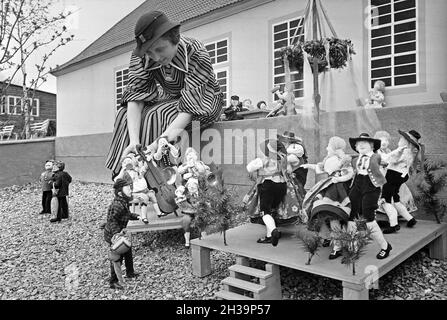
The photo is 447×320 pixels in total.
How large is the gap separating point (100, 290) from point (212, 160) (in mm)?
2950

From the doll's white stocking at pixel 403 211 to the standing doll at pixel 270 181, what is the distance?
1101 millimetres

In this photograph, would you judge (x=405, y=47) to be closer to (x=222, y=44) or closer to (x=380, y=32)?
(x=380, y=32)

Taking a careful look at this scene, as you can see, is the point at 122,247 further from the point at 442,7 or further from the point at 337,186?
the point at 442,7

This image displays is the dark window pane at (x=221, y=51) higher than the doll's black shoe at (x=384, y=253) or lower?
higher

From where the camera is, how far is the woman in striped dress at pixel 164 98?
452 centimetres

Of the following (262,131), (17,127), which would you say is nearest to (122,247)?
(262,131)

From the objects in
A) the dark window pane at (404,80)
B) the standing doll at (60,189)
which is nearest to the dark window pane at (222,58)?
the dark window pane at (404,80)

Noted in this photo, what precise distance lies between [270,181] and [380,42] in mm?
4945

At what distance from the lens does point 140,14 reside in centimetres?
1386

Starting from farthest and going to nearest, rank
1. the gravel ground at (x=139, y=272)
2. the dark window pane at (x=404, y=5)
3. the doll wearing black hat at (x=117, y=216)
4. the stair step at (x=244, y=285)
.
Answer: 1. the dark window pane at (x=404, y=5)
2. the doll wearing black hat at (x=117, y=216)
3. the gravel ground at (x=139, y=272)
4. the stair step at (x=244, y=285)

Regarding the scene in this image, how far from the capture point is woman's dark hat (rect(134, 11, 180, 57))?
3887mm

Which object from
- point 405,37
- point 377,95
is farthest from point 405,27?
point 377,95

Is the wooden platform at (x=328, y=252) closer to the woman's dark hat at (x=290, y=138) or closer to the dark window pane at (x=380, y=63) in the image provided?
the woman's dark hat at (x=290, y=138)

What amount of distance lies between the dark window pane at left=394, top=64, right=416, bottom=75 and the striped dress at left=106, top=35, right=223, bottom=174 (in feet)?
12.1
